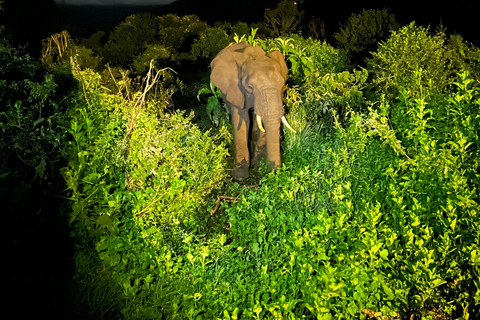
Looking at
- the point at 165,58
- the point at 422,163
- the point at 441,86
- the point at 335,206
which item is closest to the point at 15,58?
the point at 335,206

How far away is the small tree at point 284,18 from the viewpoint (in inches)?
901

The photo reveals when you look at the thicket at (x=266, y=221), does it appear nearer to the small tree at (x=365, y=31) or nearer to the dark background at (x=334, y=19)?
the dark background at (x=334, y=19)

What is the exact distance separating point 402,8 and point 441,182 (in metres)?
16.7

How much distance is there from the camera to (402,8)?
17594 millimetres

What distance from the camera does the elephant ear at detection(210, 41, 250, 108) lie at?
5.67 meters

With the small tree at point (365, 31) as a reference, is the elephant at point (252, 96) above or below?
below

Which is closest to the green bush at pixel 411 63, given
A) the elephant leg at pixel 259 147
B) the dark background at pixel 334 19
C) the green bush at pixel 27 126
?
the dark background at pixel 334 19

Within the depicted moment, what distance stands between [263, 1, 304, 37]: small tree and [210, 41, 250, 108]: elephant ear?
1793 cm

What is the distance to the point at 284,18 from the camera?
23.2m

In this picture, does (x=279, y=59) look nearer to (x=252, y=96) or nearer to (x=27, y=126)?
(x=252, y=96)

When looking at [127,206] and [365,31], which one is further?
[365,31]

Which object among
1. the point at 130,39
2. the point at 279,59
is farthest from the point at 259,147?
the point at 130,39

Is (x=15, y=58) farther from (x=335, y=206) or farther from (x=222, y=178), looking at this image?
(x=335, y=206)

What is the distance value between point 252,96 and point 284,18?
19.7 metres
